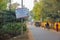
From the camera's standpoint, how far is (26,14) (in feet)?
57.9

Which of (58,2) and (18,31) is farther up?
(58,2)

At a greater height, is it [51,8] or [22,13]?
[22,13]

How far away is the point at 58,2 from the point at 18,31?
10.3 m

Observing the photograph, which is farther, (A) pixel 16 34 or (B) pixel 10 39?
(A) pixel 16 34

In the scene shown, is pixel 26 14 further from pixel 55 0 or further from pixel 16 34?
pixel 55 0

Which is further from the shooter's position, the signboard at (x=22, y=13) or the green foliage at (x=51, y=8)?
the green foliage at (x=51, y=8)

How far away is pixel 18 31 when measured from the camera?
23.1m

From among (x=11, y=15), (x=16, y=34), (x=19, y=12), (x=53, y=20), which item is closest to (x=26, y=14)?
(x=19, y=12)

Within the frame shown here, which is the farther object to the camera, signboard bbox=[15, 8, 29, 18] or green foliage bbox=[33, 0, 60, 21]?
green foliage bbox=[33, 0, 60, 21]

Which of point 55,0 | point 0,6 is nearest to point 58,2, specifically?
point 55,0

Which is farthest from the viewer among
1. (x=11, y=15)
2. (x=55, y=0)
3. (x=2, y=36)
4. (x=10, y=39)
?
(x=55, y=0)

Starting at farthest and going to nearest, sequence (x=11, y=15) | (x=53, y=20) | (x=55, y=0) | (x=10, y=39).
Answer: (x=53, y=20) < (x=55, y=0) < (x=11, y=15) < (x=10, y=39)

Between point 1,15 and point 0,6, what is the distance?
112 centimetres

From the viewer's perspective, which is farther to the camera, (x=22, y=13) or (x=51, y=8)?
(x=51, y=8)
